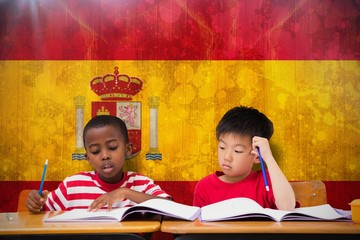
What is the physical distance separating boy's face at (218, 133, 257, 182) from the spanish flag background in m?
0.33

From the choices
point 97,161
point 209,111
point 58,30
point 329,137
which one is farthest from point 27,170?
point 329,137

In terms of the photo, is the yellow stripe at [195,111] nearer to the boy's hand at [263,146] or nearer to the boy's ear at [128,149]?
the boy's ear at [128,149]

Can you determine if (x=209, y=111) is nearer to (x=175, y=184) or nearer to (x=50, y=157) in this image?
(x=175, y=184)

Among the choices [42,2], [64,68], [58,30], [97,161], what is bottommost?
[97,161]

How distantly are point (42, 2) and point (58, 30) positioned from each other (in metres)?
0.16

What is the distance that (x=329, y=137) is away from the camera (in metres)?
2.19

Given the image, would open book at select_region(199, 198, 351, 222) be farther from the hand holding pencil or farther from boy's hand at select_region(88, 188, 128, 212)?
the hand holding pencil

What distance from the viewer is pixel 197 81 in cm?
221

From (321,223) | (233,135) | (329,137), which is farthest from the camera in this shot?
(329,137)

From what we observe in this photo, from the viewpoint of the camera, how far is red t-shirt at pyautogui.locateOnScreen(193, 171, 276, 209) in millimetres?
1870

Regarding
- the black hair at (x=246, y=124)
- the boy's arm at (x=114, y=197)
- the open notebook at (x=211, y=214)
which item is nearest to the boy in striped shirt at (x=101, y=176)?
the boy's arm at (x=114, y=197)

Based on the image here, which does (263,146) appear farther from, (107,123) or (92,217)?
(92,217)

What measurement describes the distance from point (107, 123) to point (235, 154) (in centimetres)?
57

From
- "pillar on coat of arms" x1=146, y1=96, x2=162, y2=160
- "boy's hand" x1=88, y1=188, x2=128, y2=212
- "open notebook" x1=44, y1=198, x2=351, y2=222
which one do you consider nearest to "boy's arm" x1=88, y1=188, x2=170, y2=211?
"boy's hand" x1=88, y1=188, x2=128, y2=212
